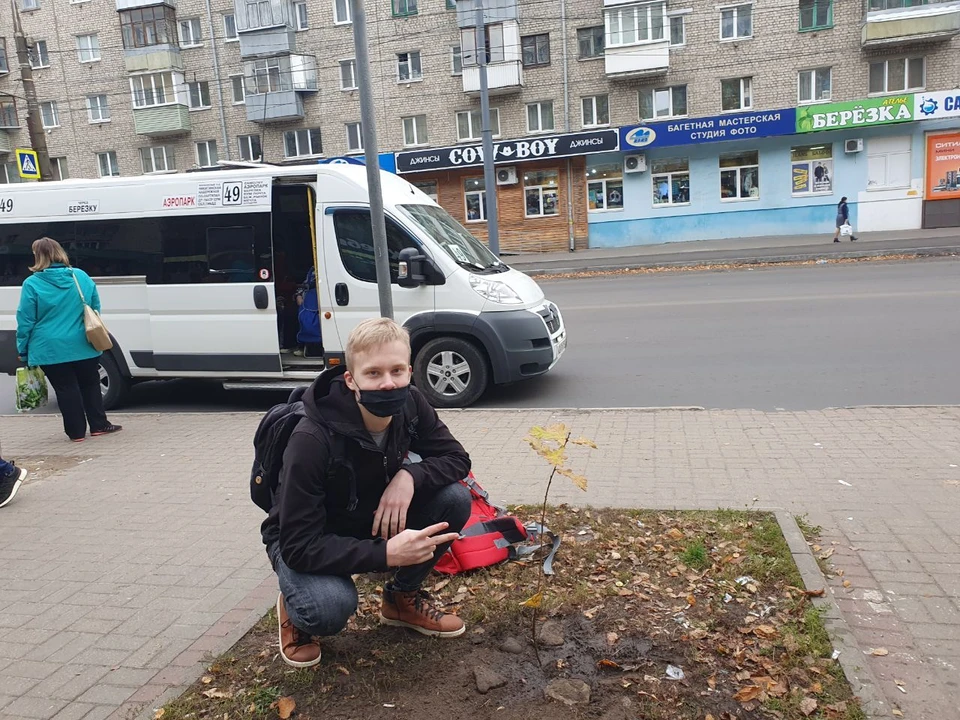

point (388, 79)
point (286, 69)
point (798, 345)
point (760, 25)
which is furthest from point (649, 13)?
point (798, 345)

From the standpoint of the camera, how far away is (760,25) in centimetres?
3195

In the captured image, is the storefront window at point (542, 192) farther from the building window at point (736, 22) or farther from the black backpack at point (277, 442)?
the black backpack at point (277, 442)

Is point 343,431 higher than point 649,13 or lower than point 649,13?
lower

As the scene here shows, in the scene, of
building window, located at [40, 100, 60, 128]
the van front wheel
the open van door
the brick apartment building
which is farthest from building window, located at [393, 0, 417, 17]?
the van front wheel

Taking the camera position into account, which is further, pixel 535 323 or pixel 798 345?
pixel 798 345

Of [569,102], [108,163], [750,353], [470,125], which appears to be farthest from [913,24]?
[108,163]

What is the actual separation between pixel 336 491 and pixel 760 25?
3445cm

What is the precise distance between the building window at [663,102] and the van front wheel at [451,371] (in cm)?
2846

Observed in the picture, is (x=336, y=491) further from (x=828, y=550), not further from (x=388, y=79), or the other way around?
(x=388, y=79)

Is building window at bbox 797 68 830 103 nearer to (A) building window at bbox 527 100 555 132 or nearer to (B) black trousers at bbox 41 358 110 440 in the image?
(A) building window at bbox 527 100 555 132

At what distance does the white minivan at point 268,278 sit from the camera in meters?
8.11

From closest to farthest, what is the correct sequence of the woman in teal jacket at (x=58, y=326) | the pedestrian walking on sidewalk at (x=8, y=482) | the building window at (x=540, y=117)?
the pedestrian walking on sidewalk at (x=8, y=482)
the woman in teal jacket at (x=58, y=326)
the building window at (x=540, y=117)

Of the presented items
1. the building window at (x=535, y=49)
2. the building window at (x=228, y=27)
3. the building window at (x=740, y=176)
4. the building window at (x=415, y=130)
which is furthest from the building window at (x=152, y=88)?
the building window at (x=740, y=176)

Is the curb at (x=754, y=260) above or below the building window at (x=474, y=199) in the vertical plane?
below
